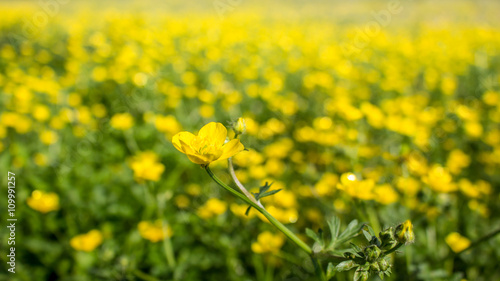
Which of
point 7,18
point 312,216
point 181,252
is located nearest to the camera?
point 181,252

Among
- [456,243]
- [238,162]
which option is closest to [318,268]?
[238,162]

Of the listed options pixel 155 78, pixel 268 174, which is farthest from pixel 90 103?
pixel 268 174

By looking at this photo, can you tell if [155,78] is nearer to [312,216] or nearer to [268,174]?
[268,174]

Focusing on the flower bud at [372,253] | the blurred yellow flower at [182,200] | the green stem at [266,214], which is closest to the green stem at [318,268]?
the green stem at [266,214]

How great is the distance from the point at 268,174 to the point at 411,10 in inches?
404

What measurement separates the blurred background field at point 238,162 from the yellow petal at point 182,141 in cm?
17

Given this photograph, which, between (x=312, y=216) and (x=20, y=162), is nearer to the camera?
(x=312, y=216)

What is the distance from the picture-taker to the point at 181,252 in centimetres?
192

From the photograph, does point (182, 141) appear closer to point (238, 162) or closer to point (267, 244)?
point (267, 244)

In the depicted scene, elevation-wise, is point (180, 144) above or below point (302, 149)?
above

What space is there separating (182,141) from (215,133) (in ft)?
0.36

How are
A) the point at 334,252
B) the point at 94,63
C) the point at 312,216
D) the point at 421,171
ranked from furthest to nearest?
1. the point at 94,63
2. the point at 312,216
3. the point at 421,171
4. the point at 334,252

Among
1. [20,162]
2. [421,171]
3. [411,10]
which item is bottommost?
[411,10]

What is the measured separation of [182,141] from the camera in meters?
0.85
